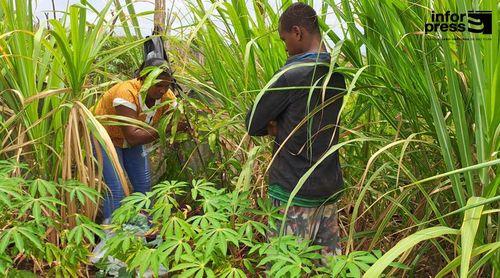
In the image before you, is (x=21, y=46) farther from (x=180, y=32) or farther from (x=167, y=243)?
(x=167, y=243)

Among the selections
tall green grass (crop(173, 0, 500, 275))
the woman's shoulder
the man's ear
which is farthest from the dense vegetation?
the woman's shoulder

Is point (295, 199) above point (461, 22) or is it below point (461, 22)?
below

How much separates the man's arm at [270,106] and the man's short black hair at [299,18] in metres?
0.20

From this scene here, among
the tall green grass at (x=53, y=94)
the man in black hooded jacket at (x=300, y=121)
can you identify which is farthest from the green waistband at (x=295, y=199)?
the tall green grass at (x=53, y=94)

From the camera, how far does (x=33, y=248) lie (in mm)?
1974

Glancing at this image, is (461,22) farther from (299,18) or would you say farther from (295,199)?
(295,199)

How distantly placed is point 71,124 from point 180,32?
916 mm

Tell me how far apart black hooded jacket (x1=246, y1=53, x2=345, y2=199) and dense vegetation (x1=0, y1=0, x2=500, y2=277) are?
0.10 meters

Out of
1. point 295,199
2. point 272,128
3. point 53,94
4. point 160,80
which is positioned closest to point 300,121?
point 272,128

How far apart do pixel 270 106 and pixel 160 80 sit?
2.25ft

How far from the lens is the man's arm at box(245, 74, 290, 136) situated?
183 centimetres

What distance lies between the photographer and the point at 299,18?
6.08ft

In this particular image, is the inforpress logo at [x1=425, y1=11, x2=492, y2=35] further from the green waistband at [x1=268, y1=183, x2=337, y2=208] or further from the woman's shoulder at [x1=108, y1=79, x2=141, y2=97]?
the woman's shoulder at [x1=108, y1=79, x2=141, y2=97]

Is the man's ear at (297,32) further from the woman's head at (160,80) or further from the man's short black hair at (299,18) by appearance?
the woman's head at (160,80)
